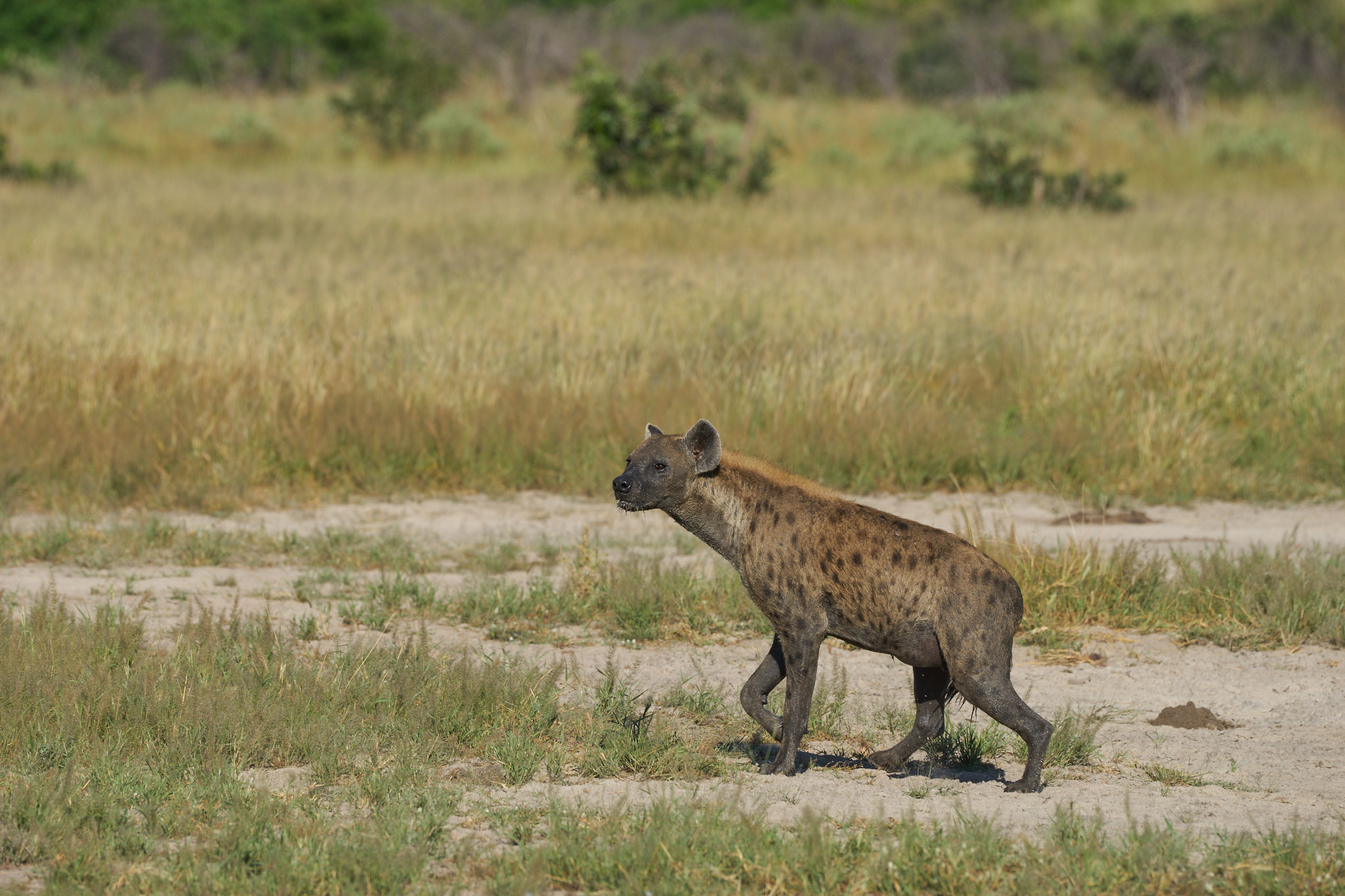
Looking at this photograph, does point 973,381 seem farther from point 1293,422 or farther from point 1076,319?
point 1293,422

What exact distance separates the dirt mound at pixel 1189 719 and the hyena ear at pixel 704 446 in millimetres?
2380

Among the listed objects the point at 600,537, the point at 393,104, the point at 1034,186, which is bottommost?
the point at 600,537

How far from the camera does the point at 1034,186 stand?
73.3 feet

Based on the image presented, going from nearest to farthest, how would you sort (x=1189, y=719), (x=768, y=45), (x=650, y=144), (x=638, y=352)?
(x=1189, y=719) < (x=638, y=352) < (x=650, y=144) < (x=768, y=45)

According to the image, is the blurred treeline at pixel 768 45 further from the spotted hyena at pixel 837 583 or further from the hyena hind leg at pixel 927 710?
the hyena hind leg at pixel 927 710

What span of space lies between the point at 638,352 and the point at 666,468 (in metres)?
6.71

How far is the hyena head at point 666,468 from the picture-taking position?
204 inches

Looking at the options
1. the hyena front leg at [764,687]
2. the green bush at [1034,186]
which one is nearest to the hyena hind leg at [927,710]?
the hyena front leg at [764,687]

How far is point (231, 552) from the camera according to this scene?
8.43 metres

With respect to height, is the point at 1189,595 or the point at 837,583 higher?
the point at 837,583

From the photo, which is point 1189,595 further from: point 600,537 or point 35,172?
point 35,172

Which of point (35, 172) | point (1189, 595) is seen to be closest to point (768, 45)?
point (35, 172)

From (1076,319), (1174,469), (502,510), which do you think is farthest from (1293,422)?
(502,510)

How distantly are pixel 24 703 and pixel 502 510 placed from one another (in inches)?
176
